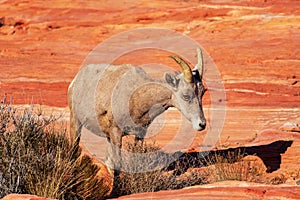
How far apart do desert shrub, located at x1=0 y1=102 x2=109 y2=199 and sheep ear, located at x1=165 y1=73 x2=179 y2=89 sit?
187 cm

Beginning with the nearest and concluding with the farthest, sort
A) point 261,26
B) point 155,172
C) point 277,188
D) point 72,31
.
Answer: point 277,188, point 155,172, point 261,26, point 72,31

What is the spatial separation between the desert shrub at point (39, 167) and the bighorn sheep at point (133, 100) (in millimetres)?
1124

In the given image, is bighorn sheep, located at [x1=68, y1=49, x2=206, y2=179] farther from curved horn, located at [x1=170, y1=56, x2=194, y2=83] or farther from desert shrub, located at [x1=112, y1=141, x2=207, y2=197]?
desert shrub, located at [x1=112, y1=141, x2=207, y2=197]

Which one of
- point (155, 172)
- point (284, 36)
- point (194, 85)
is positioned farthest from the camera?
point (284, 36)

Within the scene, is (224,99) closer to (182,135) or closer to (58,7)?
(182,135)

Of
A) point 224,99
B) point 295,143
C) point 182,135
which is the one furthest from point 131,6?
point 295,143

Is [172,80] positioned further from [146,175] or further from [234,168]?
[146,175]

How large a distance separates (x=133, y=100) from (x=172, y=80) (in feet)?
2.32

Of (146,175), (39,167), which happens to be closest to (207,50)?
(146,175)

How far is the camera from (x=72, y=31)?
3108cm

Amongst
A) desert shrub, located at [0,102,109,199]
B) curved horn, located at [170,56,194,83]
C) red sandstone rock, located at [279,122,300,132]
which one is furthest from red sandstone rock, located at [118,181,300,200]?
red sandstone rock, located at [279,122,300,132]

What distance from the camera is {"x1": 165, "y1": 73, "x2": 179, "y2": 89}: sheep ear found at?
29.5 feet

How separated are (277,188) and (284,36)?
1920 centimetres

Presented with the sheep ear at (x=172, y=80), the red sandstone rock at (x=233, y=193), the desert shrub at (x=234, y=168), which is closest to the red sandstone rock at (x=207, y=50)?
the red sandstone rock at (x=233, y=193)
